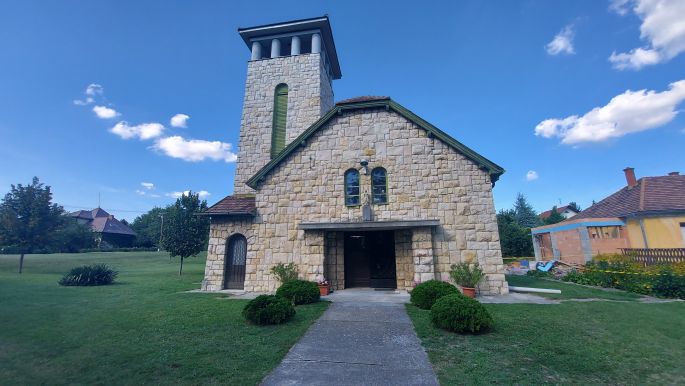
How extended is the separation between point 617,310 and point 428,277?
557 cm

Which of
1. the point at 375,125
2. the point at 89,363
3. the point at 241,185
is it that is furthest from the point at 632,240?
the point at 89,363

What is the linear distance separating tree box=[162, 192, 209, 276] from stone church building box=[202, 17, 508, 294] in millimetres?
8029

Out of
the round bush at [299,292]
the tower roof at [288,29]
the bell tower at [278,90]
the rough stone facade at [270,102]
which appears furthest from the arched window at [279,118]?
the round bush at [299,292]

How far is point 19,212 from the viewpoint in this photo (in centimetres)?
2122

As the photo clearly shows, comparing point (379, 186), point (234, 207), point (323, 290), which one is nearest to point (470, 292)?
point (379, 186)

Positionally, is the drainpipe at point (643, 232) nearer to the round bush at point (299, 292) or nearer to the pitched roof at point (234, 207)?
the round bush at point (299, 292)

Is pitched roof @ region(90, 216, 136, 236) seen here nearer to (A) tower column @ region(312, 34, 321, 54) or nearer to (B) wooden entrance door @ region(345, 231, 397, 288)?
(A) tower column @ region(312, 34, 321, 54)

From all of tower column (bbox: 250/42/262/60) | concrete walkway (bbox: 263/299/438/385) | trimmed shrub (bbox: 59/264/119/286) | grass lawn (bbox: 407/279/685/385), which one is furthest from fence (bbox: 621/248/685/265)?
trimmed shrub (bbox: 59/264/119/286)

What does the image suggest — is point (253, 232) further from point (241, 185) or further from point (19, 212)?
point (19, 212)

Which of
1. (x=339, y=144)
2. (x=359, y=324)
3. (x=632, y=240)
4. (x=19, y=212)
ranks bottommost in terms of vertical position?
(x=359, y=324)

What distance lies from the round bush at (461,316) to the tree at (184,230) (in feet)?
60.4

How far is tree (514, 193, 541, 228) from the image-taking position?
4519cm

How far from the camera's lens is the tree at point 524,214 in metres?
45.2

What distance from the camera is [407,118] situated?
12.8m
